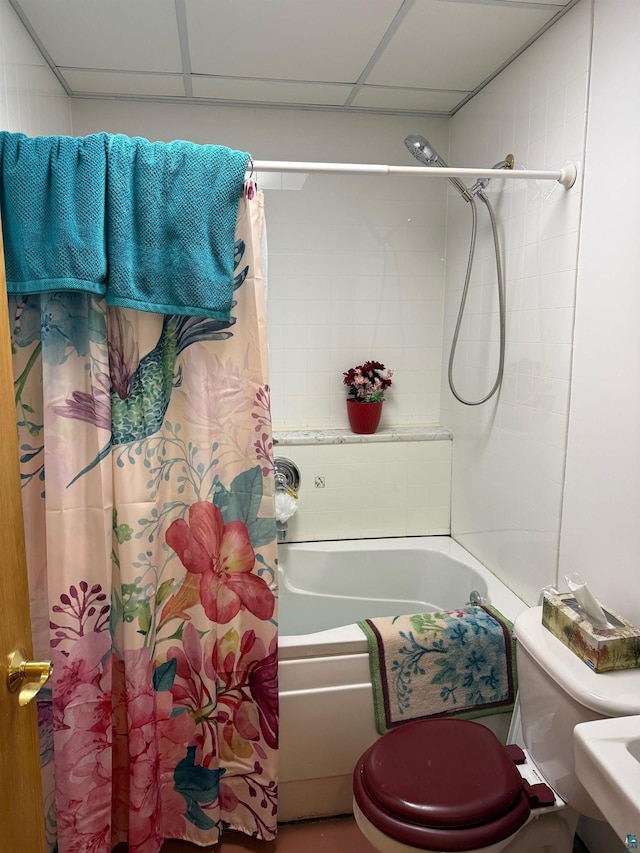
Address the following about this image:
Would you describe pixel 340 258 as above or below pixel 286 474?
above

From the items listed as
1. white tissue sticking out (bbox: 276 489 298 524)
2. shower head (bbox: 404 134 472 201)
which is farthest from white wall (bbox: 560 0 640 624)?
white tissue sticking out (bbox: 276 489 298 524)

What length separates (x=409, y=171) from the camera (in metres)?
1.55

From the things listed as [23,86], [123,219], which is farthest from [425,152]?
[23,86]

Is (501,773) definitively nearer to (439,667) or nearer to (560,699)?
(560,699)

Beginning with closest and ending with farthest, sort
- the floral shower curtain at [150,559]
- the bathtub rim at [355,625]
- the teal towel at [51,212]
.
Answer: the teal towel at [51,212]
the floral shower curtain at [150,559]
the bathtub rim at [355,625]

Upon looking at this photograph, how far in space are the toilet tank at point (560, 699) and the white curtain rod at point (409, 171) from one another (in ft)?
4.14

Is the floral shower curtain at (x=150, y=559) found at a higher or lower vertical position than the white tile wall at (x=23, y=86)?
lower

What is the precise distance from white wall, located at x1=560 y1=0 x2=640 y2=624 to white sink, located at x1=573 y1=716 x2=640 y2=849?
1.52ft

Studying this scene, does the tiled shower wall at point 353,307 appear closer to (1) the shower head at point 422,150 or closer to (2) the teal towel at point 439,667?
(1) the shower head at point 422,150

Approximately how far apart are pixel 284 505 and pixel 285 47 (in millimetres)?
1712

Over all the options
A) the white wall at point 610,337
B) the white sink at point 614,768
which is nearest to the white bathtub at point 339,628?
the white wall at point 610,337

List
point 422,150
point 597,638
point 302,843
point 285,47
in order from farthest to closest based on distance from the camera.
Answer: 1. point 422,150
2. point 285,47
3. point 302,843
4. point 597,638

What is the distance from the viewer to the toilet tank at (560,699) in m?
1.24

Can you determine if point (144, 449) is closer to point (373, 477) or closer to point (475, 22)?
point (373, 477)
